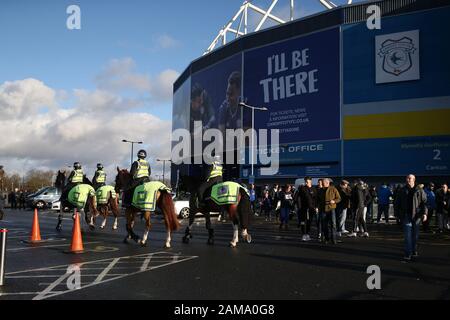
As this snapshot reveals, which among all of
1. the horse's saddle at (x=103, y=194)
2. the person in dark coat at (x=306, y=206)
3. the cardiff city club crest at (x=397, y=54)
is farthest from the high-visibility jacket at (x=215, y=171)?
the cardiff city club crest at (x=397, y=54)

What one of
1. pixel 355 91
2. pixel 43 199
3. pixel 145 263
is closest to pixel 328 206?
pixel 145 263

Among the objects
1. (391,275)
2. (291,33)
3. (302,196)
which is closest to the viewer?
(391,275)

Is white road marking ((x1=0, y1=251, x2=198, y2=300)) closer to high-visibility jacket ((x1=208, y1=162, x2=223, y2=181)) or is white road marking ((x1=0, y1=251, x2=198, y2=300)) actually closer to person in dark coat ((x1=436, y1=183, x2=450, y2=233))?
high-visibility jacket ((x1=208, y1=162, x2=223, y2=181))

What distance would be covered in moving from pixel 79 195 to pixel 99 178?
239cm

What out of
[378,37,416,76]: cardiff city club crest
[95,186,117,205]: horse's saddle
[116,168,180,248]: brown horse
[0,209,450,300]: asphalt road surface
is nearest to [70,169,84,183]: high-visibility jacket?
[95,186,117,205]: horse's saddle

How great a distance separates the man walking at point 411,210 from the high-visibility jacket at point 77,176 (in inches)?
418

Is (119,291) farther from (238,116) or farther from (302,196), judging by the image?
(238,116)

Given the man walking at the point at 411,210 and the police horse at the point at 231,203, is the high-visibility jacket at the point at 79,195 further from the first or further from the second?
the man walking at the point at 411,210

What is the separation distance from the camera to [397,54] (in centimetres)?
4384

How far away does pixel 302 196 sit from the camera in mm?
14773

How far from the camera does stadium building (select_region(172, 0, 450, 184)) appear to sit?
139 feet

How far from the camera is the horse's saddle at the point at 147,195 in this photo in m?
11.6
